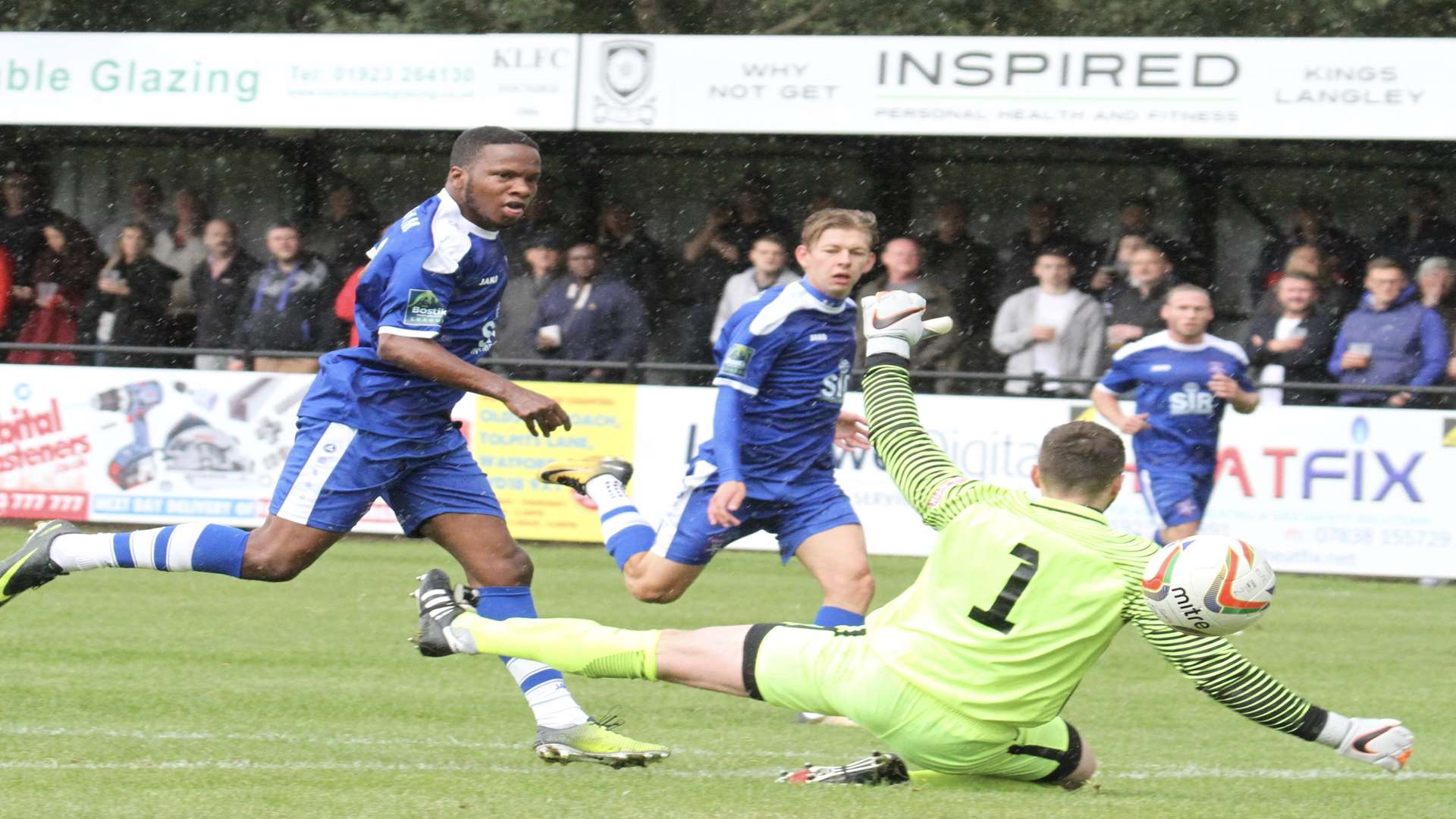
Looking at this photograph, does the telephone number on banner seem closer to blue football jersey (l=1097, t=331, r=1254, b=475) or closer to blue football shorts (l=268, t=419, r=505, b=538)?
blue football jersey (l=1097, t=331, r=1254, b=475)

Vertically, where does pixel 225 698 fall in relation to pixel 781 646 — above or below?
below

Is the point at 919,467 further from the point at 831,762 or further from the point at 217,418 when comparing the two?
the point at 217,418

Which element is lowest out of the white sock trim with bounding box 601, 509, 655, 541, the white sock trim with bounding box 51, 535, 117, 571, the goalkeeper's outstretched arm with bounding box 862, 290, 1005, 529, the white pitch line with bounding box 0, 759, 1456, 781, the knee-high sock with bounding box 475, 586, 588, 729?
the white pitch line with bounding box 0, 759, 1456, 781

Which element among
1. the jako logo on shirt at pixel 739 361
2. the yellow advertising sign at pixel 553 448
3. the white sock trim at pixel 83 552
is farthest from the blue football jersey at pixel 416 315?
the yellow advertising sign at pixel 553 448

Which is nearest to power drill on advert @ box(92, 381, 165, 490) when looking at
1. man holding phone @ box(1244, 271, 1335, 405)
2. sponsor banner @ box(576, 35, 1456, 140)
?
sponsor banner @ box(576, 35, 1456, 140)

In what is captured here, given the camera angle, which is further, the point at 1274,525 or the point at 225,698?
the point at 1274,525

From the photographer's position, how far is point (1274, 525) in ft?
45.4

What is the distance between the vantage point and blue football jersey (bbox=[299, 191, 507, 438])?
6.20 meters

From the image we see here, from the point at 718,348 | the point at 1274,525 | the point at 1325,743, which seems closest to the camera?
the point at 1325,743

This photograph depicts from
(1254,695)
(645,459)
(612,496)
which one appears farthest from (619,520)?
(645,459)

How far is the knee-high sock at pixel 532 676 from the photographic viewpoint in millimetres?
6352

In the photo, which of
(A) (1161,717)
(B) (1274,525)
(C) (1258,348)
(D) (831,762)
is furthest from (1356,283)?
(D) (831,762)

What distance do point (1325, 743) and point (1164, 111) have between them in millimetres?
10133

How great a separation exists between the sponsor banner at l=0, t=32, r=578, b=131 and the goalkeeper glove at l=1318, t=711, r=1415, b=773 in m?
11.1
